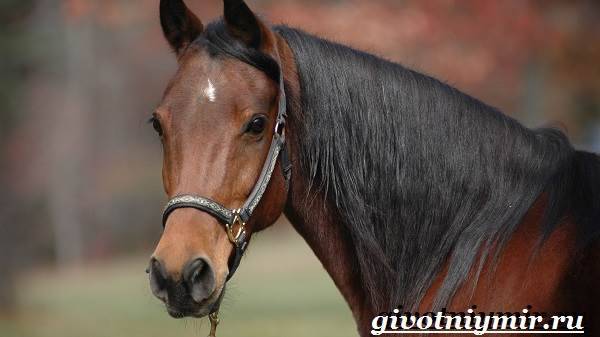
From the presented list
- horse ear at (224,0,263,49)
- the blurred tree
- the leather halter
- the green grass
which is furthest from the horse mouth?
the blurred tree

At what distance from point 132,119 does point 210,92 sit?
21.9 meters

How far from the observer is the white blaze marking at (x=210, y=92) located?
380 cm

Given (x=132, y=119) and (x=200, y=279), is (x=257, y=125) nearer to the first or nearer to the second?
(x=200, y=279)

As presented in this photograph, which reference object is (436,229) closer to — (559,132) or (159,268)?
(559,132)

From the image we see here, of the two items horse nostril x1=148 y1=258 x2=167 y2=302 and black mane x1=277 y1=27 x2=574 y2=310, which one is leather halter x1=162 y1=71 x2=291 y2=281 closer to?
black mane x1=277 y1=27 x2=574 y2=310

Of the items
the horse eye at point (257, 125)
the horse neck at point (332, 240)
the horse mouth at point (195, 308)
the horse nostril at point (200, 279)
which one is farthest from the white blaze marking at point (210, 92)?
the horse mouth at point (195, 308)

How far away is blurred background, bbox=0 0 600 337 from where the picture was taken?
47.6 ft

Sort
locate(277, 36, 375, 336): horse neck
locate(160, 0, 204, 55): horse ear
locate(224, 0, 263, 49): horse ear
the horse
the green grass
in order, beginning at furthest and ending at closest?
the green grass → locate(160, 0, 204, 55): horse ear → locate(277, 36, 375, 336): horse neck → locate(224, 0, 263, 49): horse ear → the horse

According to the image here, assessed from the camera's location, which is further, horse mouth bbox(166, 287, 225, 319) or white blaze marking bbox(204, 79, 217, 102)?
white blaze marking bbox(204, 79, 217, 102)

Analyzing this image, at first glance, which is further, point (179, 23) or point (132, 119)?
point (132, 119)

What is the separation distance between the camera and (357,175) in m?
3.96

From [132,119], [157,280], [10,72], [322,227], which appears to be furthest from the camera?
[132,119]

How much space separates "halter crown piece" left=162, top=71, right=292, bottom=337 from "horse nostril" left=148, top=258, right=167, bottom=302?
238 millimetres

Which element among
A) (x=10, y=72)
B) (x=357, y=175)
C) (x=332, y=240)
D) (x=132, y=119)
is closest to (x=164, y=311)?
(x=332, y=240)
